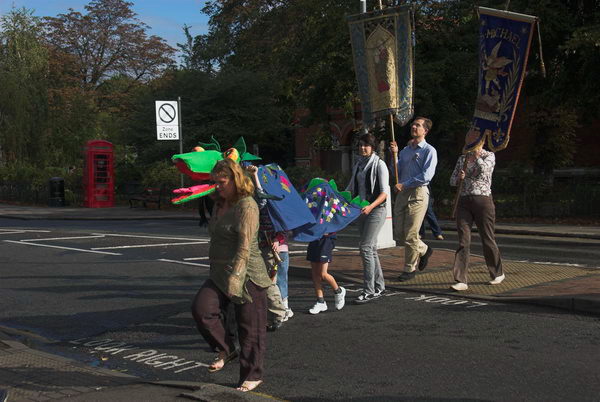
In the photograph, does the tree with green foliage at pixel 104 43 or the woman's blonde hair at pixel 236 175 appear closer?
the woman's blonde hair at pixel 236 175

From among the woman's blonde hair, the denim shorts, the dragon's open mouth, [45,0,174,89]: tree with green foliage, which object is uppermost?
[45,0,174,89]: tree with green foliage

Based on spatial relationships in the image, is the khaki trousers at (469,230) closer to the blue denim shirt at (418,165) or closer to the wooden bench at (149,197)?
the blue denim shirt at (418,165)

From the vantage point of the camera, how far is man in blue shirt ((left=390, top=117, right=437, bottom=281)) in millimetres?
8195

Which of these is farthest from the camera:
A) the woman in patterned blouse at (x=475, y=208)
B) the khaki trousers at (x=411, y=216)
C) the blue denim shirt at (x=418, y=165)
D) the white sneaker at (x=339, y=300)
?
the khaki trousers at (x=411, y=216)

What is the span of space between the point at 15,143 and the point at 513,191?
101ft

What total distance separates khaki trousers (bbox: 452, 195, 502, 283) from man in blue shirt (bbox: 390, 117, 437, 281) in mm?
477

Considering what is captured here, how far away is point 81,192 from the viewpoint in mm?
34344

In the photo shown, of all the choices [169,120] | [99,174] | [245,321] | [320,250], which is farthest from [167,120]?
[245,321]

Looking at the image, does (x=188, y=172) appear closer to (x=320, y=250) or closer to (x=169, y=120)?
(x=320, y=250)

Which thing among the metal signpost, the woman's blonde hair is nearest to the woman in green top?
the woman's blonde hair

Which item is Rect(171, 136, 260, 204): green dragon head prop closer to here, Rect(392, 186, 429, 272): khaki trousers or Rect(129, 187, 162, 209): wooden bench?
Rect(392, 186, 429, 272): khaki trousers

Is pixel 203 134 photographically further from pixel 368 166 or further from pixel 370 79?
pixel 368 166

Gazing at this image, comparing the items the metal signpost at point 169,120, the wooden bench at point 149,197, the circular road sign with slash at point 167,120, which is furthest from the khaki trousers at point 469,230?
the wooden bench at point 149,197

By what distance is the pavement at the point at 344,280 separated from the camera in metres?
4.74
